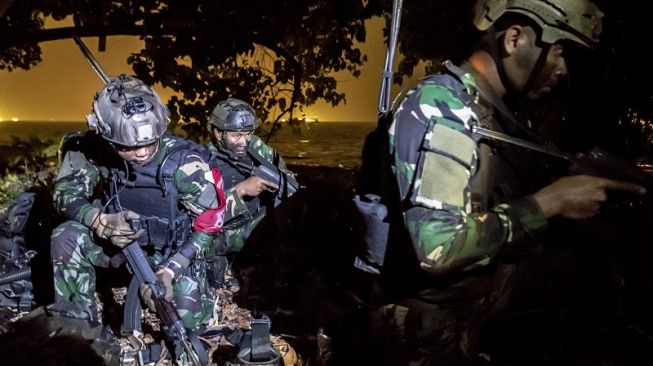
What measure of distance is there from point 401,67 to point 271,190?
2522mm

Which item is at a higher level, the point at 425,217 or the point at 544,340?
the point at 425,217

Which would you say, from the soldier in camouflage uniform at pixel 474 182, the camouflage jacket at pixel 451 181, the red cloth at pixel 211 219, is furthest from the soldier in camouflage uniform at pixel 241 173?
the camouflage jacket at pixel 451 181

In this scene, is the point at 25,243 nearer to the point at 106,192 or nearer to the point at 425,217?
the point at 106,192

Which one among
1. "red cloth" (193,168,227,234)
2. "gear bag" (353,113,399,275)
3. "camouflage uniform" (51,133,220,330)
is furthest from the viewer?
"red cloth" (193,168,227,234)

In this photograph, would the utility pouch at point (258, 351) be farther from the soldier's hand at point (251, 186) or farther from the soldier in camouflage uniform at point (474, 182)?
the soldier's hand at point (251, 186)

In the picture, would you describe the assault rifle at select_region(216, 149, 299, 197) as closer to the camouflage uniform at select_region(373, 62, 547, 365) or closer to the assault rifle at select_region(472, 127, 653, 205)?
the camouflage uniform at select_region(373, 62, 547, 365)

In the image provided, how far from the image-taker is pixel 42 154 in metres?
8.59

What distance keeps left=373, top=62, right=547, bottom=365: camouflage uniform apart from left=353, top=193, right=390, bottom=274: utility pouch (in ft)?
0.70

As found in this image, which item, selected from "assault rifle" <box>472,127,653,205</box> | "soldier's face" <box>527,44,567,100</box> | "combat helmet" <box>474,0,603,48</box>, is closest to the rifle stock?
"assault rifle" <box>472,127,653,205</box>

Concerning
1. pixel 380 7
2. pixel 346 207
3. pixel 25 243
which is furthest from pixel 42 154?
pixel 380 7

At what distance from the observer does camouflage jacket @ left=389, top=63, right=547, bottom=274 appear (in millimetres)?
1918

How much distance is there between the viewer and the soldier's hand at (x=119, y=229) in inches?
154

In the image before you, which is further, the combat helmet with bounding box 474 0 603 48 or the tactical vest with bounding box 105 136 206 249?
the tactical vest with bounding box 105 136 206 249

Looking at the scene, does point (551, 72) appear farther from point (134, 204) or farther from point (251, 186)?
point (251, 186)
